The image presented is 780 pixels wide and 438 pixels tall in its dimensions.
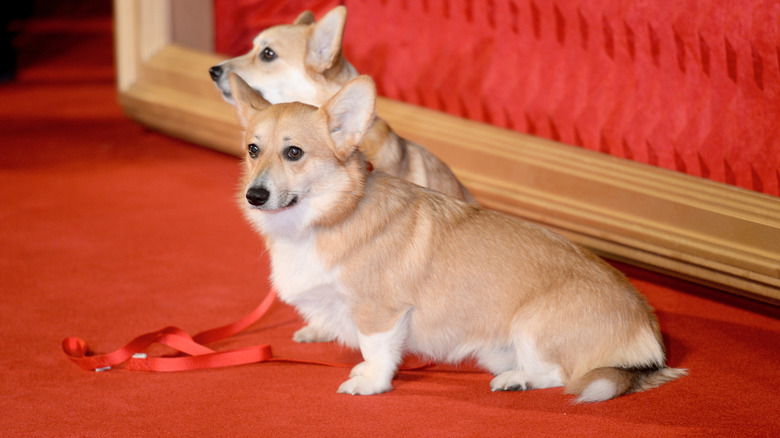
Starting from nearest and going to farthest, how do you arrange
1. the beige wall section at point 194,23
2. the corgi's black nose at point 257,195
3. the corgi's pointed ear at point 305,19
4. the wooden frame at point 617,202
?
1. the corgi's black nose at point 257,195
2. the wooden frame at point 617,202
3. the corgi's pointed ear at point 305,19
4. the beige wall section at point 194,23

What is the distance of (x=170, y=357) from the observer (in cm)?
250

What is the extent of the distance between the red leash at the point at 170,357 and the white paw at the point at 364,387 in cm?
22

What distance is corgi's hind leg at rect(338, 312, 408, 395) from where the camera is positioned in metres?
2.25

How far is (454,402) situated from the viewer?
2.23 meters

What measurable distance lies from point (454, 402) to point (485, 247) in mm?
435

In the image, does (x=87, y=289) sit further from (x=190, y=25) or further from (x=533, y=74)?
(x=190, y=25)

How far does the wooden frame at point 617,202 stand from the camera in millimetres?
3002

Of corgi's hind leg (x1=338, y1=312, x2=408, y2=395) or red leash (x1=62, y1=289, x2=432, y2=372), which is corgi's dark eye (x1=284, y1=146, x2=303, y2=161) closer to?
corgi's hind leg (x1=338, y1=312, x2=408, y2=395)

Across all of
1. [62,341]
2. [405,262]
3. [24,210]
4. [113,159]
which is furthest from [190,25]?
[405,262]

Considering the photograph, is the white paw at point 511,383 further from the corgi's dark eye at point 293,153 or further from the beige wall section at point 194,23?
the beige wall section at point 194,23

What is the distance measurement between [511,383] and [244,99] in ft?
3.63

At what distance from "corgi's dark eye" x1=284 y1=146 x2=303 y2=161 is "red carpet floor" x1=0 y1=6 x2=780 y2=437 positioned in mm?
658

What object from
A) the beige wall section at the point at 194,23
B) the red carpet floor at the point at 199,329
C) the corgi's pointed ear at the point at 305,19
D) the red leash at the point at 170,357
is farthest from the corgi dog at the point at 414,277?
the beige wall section at the point at 194,23

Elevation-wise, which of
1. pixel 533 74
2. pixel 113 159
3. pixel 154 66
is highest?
pixel 533 74
